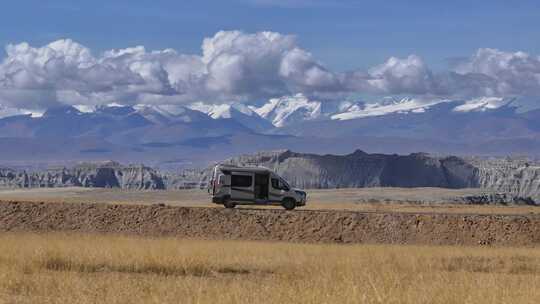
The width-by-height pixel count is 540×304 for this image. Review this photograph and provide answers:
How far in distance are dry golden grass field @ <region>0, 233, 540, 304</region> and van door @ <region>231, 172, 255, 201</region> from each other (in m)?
12.4

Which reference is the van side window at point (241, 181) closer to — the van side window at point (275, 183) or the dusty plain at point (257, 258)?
the van side window at point (275, 183)

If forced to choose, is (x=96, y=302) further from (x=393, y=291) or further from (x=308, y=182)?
(x=308, y=182)

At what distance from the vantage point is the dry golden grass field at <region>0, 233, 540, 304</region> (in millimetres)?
17359

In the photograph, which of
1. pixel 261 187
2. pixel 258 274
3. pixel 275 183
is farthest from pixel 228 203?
pixel 258 274

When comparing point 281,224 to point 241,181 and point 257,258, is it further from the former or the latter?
point 257,258

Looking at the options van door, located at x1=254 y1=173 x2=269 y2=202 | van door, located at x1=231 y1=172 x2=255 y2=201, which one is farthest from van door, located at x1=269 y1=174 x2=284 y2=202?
van door, located at x1=231 y1=172 x2=255 y2=201

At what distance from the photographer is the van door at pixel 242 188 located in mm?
48938

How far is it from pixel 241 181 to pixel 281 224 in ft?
21.0

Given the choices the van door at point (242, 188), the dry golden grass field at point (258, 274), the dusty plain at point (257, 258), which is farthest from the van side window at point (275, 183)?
the dry golden grass field at point (258, 274)

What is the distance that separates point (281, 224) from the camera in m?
43.2

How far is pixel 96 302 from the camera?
16.7 m

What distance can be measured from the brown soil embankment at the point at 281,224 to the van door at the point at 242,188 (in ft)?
13.5

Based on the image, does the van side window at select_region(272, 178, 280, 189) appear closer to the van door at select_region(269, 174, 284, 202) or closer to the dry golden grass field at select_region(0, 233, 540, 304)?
the van door at select_region(269, 174, 284, 202)

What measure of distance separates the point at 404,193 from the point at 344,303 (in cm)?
11091
